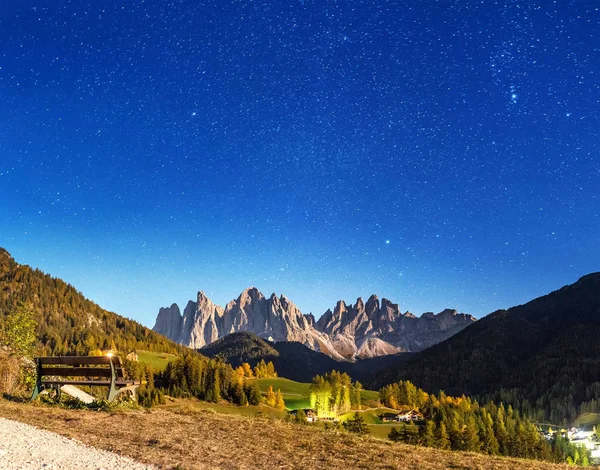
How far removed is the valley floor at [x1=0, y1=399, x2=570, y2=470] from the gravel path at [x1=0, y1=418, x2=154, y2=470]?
51 cm

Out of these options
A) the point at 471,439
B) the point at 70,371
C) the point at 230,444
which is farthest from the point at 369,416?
the point at 230,444

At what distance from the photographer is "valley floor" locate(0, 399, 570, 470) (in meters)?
10.8

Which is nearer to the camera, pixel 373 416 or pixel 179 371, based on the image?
pixel 179 371

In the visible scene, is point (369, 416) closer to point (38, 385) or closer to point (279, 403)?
point (279, 403)

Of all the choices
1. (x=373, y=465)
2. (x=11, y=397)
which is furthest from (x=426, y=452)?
(x=11, y=397)

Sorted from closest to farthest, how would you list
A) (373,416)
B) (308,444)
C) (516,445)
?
(308,444) < (516,445) < (373,416)

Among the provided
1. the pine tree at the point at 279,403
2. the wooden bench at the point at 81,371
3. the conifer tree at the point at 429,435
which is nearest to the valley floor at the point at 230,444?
the wooden bench at the point at 81,371

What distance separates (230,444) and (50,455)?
4.73 meters

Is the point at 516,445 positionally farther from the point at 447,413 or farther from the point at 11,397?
the point at 11,397

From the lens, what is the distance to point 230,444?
498 inches

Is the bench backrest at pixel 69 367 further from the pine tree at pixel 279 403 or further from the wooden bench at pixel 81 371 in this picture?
the pine tree at pixel 279 403

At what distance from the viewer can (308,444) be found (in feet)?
43.1

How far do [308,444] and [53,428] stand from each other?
7.74 metres

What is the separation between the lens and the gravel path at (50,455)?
895 centimetres
